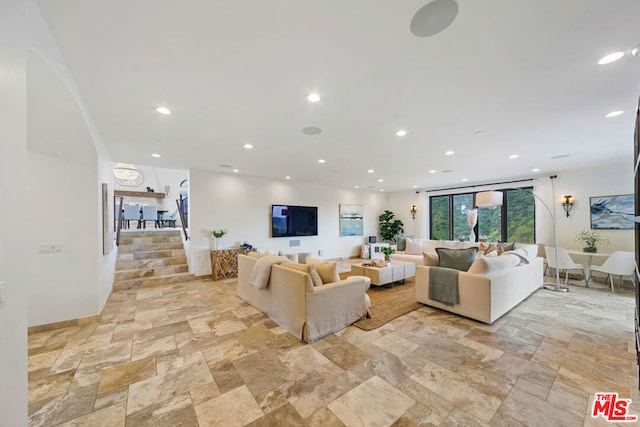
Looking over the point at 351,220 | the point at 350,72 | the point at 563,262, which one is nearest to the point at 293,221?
the point at 351,220

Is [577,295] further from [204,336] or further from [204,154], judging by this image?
[204,154]

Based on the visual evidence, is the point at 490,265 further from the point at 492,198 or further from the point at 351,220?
the point at 351,220

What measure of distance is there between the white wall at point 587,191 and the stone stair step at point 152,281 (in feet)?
30.2

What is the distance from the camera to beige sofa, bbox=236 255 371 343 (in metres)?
2.79

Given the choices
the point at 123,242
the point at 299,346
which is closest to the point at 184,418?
the point at 299,346

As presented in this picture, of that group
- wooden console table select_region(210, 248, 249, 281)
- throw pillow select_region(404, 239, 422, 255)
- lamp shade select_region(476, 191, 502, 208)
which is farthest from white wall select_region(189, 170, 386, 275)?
lamp shade select_region(476, 191, 502, 208)

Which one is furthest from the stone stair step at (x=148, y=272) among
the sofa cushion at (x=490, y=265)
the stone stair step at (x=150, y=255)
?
the sofa cushion at (x=490, y=265)

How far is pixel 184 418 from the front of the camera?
1.71 metres

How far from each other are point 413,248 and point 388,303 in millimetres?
3647

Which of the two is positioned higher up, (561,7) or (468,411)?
(561,7)

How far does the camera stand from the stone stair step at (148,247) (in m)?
5.78

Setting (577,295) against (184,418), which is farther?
(577,295)

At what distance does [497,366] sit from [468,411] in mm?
820

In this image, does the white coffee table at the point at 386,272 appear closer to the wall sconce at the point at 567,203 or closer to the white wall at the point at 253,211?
the white wall at the point at 253,211
